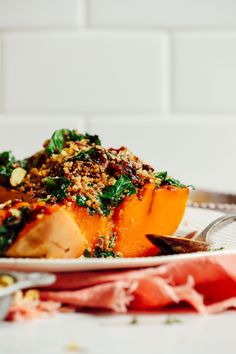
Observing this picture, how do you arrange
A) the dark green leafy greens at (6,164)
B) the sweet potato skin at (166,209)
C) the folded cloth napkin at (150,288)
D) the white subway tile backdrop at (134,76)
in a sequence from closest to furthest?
the folded cloth napkin at (150,288) < the sweet potato skin at (166,209) < the dark green leafy greens at (6,164) < the white subway tile backdrop at (134,76)

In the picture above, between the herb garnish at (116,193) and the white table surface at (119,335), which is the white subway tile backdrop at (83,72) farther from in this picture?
the white table surface at (119,335)

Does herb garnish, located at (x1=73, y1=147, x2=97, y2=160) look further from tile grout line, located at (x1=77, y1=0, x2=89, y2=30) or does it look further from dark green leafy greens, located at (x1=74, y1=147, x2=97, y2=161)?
tile grout line, located at (x1=77, y1=0, x2=89, y2=30)

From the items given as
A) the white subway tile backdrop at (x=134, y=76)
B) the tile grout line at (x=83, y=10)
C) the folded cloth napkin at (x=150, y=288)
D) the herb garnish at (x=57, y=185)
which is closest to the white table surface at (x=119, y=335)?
the folded cloth napkin at (x=150, y=288)

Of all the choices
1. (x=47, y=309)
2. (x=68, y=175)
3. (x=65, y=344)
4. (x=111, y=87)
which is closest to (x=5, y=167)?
(x=68, y=175)

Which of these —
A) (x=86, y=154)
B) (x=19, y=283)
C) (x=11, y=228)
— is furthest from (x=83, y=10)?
(x=19, y=283)

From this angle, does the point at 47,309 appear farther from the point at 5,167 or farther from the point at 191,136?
the point at 191,136
